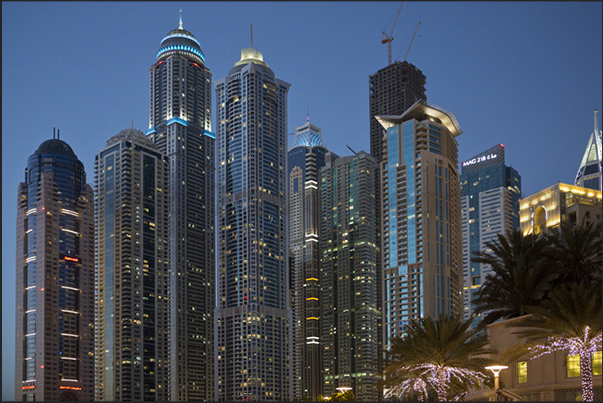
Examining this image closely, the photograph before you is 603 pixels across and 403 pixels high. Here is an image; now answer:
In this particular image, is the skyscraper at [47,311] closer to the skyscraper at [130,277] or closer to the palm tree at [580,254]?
the skyscraper at [130,277]

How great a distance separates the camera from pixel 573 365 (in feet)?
121

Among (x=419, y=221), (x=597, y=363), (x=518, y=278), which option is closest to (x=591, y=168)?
(x=419, y=221)

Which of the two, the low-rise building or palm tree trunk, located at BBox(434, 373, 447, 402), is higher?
the low-rise building

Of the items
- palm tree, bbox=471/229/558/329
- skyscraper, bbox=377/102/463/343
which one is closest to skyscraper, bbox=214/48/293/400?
skyscraper, bbox=377/102/463/343

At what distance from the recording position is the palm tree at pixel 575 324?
3339 centimetres

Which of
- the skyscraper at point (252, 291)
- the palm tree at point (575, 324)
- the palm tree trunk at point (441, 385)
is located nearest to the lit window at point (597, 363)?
the palm tree at point (575, 324)

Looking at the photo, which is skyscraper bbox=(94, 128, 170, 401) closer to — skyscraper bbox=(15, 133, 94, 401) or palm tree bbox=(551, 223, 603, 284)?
skyscraper bbox=(15, 133, 94, 401)

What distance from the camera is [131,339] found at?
17988 centimetres

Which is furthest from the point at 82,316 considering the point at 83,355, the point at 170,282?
the point at 170,282

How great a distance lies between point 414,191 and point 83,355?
9722 cm

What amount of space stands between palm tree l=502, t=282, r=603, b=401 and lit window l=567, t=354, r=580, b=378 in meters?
1.67

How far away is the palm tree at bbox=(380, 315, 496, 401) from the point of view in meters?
41.2

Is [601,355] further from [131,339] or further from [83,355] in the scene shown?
Result: [83,355]

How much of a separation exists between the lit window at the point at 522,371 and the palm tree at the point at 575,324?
483 centimetres
